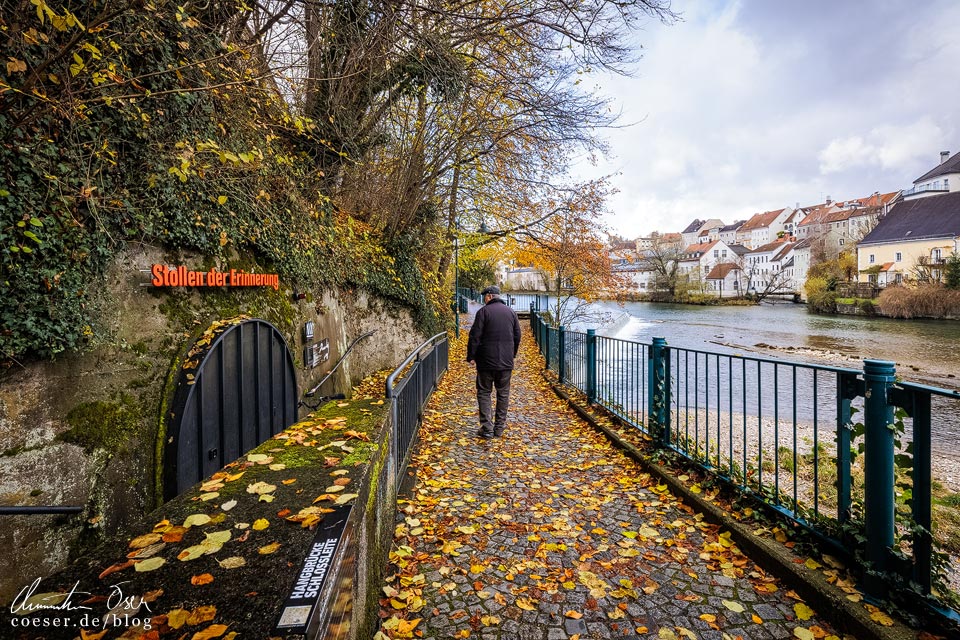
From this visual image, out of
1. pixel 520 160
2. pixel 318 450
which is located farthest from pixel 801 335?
pixel 318 450

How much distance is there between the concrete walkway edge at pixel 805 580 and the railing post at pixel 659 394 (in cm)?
74

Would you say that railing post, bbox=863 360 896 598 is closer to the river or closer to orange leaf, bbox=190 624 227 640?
orange leaf, bbox=190 624 227 640

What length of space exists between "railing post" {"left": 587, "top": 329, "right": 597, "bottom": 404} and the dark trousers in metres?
1.94

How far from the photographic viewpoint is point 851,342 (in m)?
23.8

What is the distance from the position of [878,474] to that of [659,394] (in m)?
2.55

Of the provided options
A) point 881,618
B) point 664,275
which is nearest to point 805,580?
point 881,618

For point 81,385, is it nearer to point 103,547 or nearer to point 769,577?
point 103,547

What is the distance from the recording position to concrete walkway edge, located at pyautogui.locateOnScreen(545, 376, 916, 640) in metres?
2.29

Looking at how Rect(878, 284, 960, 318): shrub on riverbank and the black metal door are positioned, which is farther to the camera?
Rect(878, 284, 960, 318): shrub on riverbank

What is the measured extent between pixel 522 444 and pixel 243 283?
4072 millimetres

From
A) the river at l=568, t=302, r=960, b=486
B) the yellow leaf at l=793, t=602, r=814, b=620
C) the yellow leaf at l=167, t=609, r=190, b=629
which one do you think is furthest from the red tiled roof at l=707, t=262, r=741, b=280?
the yellow leaf at l=167, t=609, r=190, b=629

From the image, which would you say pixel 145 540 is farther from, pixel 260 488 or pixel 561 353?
pixel 561 353

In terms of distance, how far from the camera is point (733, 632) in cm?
247

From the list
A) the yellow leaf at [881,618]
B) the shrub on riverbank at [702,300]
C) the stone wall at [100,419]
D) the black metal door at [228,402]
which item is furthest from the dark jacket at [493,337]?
the shrub on riverbank at [702,300]
